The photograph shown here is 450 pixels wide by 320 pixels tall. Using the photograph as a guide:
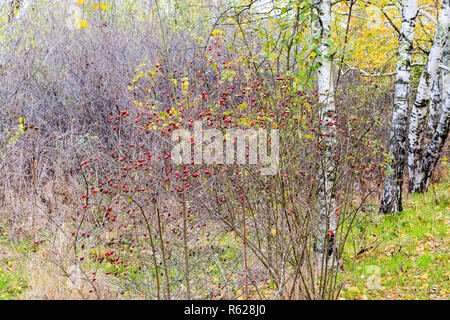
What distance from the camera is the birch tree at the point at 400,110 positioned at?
20.5 ft

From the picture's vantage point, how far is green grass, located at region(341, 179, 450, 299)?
14.8 ft

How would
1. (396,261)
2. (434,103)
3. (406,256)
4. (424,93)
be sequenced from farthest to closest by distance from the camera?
1. (434,103)
2. (424,93)
3. (406,256)
4. (396,261)

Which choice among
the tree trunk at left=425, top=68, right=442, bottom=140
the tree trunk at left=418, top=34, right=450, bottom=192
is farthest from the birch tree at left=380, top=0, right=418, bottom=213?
the tree trunk at left=425, top=68, right=442, bottom=140

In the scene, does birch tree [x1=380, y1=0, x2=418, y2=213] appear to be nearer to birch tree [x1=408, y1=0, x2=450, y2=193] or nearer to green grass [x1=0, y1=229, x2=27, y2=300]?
birch tree [x1=408, y1=0, x2=450, y2=193]

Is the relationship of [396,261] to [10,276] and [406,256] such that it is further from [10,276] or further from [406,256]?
[10,276]

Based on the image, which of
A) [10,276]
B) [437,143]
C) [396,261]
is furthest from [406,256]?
[10,276]

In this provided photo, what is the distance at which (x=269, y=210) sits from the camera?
12.2ft

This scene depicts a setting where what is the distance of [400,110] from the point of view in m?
6.46

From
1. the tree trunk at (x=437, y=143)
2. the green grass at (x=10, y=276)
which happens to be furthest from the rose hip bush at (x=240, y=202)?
the tree trunk at (x=437, y=143)

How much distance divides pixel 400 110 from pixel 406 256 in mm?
2409

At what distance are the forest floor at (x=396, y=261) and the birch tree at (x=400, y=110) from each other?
328 millimetres

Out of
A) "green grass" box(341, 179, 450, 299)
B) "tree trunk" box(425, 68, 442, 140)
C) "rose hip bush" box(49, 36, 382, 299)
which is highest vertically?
"tree trunk" box(425, 68, 442, 140)
